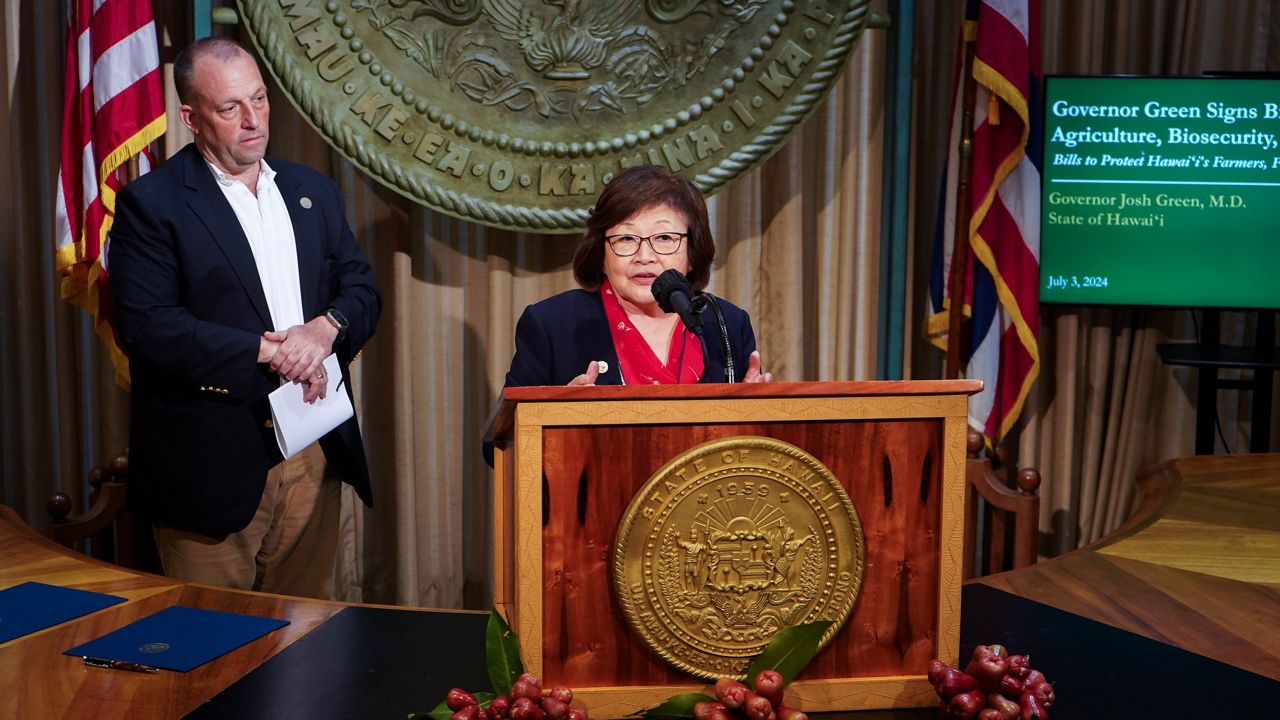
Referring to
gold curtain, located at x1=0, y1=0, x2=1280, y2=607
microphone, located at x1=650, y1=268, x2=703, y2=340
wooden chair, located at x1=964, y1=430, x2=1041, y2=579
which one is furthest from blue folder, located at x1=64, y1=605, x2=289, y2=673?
gold curtain, located at x1=0, y1=0, x2=1280, y2=607

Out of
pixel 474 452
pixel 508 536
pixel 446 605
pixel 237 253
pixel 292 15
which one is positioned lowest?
pixel 446 605

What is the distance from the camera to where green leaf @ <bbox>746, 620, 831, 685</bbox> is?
1.23 meters

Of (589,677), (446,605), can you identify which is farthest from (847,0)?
(589,677)

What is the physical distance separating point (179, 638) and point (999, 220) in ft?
8.95

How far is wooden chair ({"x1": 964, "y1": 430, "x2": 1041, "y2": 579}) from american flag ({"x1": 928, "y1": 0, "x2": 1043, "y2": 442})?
0.26 m

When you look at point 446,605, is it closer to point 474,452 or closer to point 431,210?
point 474,452

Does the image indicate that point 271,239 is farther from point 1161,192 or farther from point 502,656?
point 1161,192

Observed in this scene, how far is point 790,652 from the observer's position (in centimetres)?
123

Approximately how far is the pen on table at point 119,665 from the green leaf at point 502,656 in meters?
0.49

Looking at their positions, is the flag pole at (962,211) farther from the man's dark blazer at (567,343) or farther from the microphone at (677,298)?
the microphone at (677,298)

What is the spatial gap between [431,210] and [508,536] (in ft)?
7.93

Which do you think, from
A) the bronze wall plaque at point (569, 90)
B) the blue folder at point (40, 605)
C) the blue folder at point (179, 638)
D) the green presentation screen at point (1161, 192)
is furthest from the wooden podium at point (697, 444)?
the green presentation screen at point (1161, 192)

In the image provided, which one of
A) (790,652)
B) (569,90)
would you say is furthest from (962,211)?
(790,652)

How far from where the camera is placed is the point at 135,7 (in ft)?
10.3
